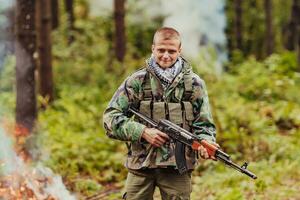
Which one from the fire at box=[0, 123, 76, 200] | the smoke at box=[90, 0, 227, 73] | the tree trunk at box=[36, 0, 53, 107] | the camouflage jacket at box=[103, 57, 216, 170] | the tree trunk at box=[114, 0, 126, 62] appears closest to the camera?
the camouflage jacket at box=[103, 57, 216, 170]

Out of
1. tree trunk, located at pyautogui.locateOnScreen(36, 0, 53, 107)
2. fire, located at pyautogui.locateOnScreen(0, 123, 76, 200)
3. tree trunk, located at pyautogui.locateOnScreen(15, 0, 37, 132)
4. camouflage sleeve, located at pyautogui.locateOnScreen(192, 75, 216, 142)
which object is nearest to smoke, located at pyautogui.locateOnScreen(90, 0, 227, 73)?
tree trunk, located at pyautogui.locateOnScreen(36, 0, 53, 107)

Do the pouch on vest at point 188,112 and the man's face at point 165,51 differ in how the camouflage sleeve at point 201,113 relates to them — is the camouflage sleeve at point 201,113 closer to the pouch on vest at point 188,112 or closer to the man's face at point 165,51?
the pouch on vest at point 188,112

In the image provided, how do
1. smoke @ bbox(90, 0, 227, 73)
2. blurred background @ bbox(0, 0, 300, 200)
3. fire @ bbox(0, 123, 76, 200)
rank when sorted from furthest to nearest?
smoke @ bbox(90, 0, 227, 73)
blurred background @ bbox(0, 0, 300, 200)
fire @ bbox(0, 123, 76, 200)

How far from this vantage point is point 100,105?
13148 mm

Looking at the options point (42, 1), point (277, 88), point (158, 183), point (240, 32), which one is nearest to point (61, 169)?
point (158, 183)

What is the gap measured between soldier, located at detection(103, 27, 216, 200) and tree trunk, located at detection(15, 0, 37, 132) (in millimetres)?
4475

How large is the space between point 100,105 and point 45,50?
1.78 m

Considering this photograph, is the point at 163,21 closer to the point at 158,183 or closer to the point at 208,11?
the point at 208,11

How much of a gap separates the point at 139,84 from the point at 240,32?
58.3 feet

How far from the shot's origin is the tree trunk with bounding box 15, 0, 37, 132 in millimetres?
8742

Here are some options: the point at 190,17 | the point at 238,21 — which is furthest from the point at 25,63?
the point at 190,17

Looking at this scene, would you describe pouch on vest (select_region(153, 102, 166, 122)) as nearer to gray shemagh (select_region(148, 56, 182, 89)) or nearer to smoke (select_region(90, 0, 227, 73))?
gray shemagh (select_region(148, 56, 182, 89))

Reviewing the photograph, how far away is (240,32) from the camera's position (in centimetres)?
2195

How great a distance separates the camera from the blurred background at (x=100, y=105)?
8.22 meters
